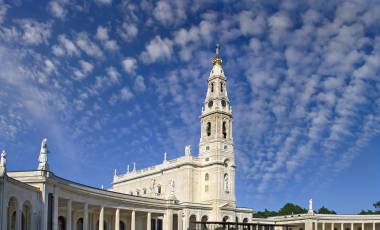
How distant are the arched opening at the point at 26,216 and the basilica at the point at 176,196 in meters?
0.09

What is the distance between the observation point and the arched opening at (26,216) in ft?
147

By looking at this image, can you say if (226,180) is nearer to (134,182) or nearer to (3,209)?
(134,182)

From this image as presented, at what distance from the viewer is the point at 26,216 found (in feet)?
150

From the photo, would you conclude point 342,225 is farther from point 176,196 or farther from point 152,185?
point 152,185

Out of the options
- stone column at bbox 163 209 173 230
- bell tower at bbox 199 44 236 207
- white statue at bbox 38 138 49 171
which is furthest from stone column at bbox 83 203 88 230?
bell tower at bbox 199 44 236 207

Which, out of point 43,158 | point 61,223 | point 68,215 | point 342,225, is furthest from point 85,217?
point 342,225

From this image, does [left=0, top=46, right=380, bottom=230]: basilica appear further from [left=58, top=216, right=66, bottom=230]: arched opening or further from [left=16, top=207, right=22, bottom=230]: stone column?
[left=16, top=207, right=22, bottom=230]: stone column

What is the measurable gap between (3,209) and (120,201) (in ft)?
93.3

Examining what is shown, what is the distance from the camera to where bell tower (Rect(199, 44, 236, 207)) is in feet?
288

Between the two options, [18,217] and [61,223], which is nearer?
[18,217]

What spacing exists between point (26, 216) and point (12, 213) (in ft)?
6.14

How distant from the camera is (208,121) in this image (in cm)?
9175

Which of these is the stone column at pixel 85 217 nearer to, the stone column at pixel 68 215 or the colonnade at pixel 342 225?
the stone column at pixel 68 215

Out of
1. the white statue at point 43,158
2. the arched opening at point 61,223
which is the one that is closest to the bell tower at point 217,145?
the arched opening at point 61,223
